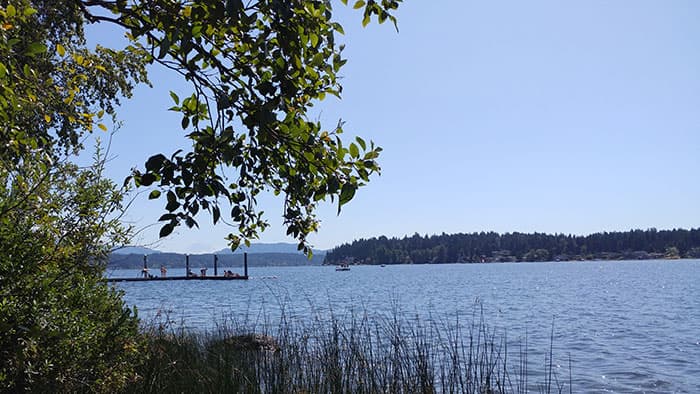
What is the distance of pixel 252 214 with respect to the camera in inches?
138

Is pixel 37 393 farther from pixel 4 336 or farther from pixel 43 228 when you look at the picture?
pixel 43 228

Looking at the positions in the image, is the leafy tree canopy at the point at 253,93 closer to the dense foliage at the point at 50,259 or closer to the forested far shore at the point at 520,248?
the dense foliage at the point at 50,259

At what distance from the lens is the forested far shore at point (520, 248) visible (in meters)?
139

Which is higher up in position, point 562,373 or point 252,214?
point 252,214

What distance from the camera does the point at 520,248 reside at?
15650 centimetres

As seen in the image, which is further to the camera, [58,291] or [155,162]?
[58,291]

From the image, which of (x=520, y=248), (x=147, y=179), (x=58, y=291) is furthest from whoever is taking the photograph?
(x=520, y=248)

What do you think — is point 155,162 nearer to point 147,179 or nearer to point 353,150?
point 147,179

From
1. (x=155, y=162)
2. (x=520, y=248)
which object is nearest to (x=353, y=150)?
(x=155, y=162)

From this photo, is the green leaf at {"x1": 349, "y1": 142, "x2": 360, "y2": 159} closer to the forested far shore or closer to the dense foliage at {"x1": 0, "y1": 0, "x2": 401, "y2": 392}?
the dense foliage at {"x1": 0, "y1": 0, "x2": 401, "y2": 392}

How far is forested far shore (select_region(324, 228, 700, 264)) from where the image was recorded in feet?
455

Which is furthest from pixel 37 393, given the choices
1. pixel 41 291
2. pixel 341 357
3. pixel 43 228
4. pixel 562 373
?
pixel 562 373

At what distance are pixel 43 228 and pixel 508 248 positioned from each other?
161 meters

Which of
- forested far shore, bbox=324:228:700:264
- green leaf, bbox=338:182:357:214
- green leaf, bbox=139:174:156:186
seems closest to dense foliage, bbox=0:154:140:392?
green leaf, bbox=139:174:156:186
